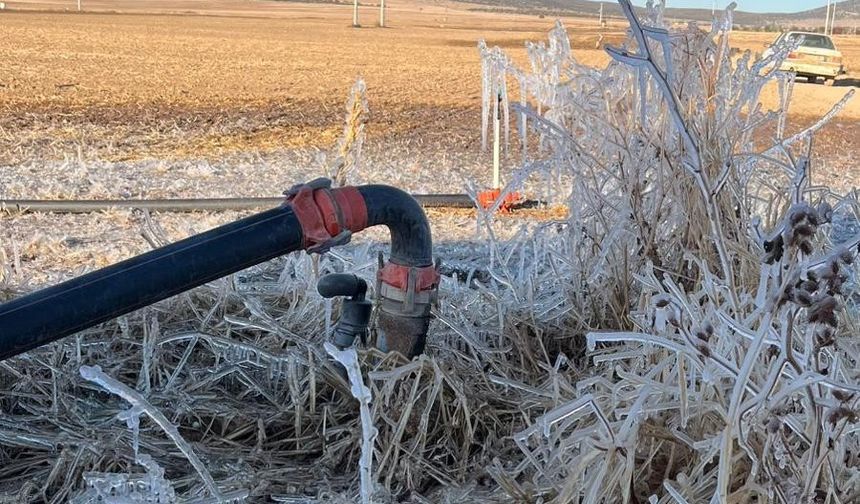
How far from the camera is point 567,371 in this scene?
2566mm

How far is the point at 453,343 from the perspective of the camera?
2703 mm

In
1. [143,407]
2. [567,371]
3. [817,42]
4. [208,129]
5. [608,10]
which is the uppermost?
[608,10]

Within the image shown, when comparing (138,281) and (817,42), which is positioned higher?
(817,42)

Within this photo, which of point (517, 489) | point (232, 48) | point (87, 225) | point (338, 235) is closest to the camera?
point (517, 489)

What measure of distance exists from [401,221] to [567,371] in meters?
0.65

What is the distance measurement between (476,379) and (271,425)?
0.55 m

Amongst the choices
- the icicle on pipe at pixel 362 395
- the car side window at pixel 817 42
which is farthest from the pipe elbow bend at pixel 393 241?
the car side window at pixel 817 42

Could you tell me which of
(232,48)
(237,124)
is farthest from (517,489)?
(232,48)

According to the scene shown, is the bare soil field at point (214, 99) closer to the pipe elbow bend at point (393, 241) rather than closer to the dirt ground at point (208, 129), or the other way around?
the dirt ground at point (208, 129)

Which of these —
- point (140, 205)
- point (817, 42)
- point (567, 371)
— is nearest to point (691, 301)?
point (567, 371)

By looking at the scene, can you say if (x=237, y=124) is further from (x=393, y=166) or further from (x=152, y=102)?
(x=393, y=166)

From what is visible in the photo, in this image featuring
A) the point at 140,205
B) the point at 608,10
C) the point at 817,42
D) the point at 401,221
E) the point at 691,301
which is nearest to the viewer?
the point at 691,301

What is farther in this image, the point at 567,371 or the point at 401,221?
the point at 567,371

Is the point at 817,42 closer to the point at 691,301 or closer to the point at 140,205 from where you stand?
the point at 140,205
